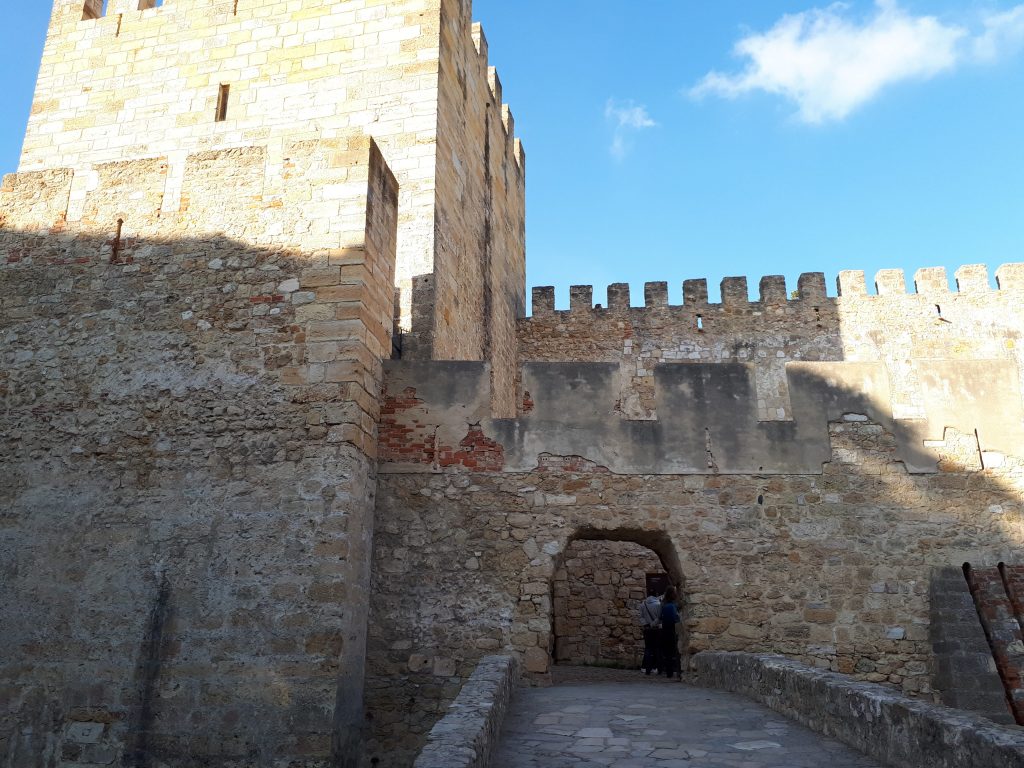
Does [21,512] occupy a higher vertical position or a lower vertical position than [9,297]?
lower

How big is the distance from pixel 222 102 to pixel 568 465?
21.7 ft

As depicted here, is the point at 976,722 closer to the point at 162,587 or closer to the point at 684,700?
the point at 684,700

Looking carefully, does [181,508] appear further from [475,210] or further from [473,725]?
[475,210]

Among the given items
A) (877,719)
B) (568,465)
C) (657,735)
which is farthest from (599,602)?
(877,719)

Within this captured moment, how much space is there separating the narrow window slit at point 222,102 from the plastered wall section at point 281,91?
0.17ft

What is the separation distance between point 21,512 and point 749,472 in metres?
6.16

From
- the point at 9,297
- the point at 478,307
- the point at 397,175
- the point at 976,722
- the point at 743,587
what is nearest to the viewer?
the point at 976,722

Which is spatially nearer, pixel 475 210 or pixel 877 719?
pixel 877 719

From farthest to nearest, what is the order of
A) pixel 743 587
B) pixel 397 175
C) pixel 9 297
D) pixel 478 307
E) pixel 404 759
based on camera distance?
1. pixel 478 307
2. pixel 397 175
3. pixel 9 297
4. pixel 743 587
5. pixel 404 759

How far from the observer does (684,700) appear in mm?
5848

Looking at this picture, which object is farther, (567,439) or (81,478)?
(567,439)

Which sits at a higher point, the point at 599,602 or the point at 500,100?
the point at 500,100

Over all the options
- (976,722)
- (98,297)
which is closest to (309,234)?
(98,297)

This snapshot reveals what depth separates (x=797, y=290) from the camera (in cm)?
1739
